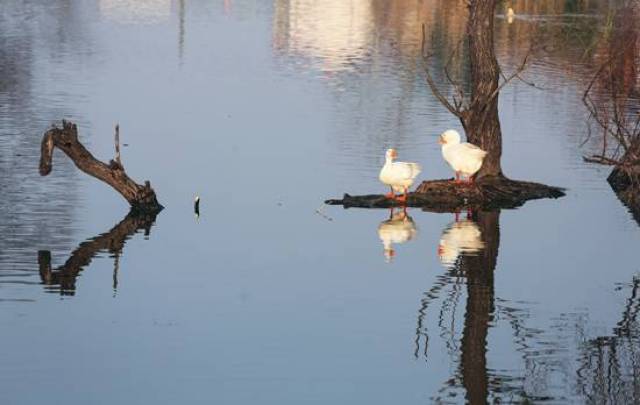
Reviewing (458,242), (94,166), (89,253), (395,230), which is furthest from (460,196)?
(89,253)

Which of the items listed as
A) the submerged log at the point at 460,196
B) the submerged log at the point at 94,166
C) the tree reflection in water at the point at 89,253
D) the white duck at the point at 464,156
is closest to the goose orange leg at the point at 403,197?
the submerged log at the point at 460,196

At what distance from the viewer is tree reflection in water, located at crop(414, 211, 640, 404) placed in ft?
46.8

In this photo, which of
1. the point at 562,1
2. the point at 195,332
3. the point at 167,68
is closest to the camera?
the point at 195,332

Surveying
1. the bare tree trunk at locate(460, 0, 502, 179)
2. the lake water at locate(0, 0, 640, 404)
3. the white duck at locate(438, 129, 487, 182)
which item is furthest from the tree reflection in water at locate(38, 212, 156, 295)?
the bare tree trunk at locate(460, 0, 502, 179)

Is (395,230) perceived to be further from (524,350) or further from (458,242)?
(524,350)

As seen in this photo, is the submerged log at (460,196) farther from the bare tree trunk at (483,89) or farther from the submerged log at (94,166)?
the submerged log at (94,166)

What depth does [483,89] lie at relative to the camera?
24.5m

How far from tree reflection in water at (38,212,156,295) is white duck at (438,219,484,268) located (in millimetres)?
3936

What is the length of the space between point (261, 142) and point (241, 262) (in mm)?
10092

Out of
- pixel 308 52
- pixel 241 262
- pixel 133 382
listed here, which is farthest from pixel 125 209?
pixel 308 52

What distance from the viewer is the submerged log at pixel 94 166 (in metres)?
21.8

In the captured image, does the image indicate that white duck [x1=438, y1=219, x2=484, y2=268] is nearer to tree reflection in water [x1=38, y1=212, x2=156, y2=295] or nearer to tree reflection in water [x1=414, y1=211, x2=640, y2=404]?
tree reflection in water [x1=414, y1=211, x2=640, y2=404]

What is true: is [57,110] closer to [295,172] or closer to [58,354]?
[295,172]

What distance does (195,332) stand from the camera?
16.0m
